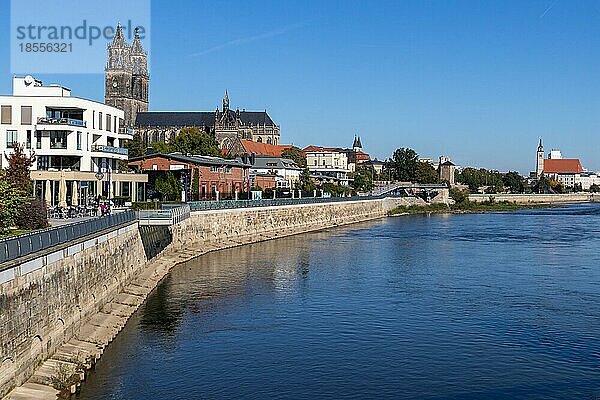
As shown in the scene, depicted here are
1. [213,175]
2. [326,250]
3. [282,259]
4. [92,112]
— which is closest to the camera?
[282,259]

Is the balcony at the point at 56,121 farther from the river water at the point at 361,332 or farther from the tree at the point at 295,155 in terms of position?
the tree at the point at 295,155

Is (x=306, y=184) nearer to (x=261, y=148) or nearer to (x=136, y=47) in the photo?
(x=261, y=148)

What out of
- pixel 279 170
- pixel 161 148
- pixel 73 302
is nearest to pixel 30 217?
pixel 73 302

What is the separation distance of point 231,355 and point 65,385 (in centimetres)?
609

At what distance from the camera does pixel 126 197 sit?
6222 cm

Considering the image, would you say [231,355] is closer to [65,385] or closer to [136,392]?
[136,392]

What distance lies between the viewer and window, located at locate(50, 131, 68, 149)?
5734cm

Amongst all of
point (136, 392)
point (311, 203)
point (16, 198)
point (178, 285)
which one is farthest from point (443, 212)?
point (136, 392)

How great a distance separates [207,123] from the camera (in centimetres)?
16175

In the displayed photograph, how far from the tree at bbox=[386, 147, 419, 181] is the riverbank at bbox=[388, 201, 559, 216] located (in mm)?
20075

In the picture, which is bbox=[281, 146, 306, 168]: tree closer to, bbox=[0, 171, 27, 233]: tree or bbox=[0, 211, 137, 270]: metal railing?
bbox=[0, 171, 27, 233]: tree

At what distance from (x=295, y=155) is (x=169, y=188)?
236ft

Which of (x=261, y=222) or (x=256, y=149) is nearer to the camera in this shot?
(x=261, y=222)

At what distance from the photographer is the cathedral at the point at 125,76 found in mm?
162375
